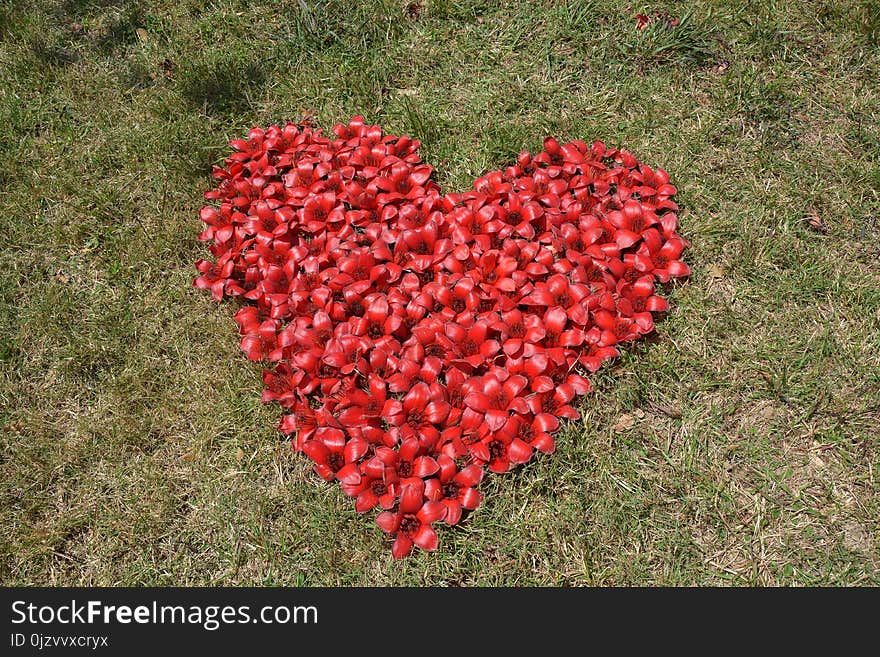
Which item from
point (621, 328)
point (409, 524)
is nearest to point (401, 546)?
point (409, 524)

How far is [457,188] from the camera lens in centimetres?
338

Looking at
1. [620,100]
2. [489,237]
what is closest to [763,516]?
[489,237]

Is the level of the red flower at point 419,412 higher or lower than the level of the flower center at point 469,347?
lower

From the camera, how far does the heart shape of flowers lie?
2.43 m

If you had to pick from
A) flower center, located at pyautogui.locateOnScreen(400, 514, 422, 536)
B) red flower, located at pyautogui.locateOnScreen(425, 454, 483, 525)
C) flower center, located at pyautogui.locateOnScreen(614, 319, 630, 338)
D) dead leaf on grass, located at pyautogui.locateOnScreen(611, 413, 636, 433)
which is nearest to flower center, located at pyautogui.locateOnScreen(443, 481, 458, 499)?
red flower, located at pyautogui.locateOnScreen(425, 454, 483, 525)

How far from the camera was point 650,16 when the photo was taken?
12.7 feet

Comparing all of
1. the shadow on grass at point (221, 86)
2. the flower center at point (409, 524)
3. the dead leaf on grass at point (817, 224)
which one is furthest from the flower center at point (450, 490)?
the shadow on grass at point (221, 86)

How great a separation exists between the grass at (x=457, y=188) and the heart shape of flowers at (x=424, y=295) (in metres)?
0.19

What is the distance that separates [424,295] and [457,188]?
917 millimetres

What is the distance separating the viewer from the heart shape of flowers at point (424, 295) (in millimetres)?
Answer: 2426

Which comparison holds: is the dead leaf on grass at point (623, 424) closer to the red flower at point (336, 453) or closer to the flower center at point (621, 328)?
the flower center at point (621, 328)

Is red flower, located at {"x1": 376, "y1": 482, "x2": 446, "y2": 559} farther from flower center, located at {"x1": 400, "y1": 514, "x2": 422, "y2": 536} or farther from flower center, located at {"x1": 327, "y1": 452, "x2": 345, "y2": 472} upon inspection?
flower center, located at {"x1": 327, "y1": 452, "x2": 345, "y2": 472}

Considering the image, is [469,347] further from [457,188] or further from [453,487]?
[457,188]

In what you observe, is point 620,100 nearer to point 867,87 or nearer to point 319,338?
point 867,87
